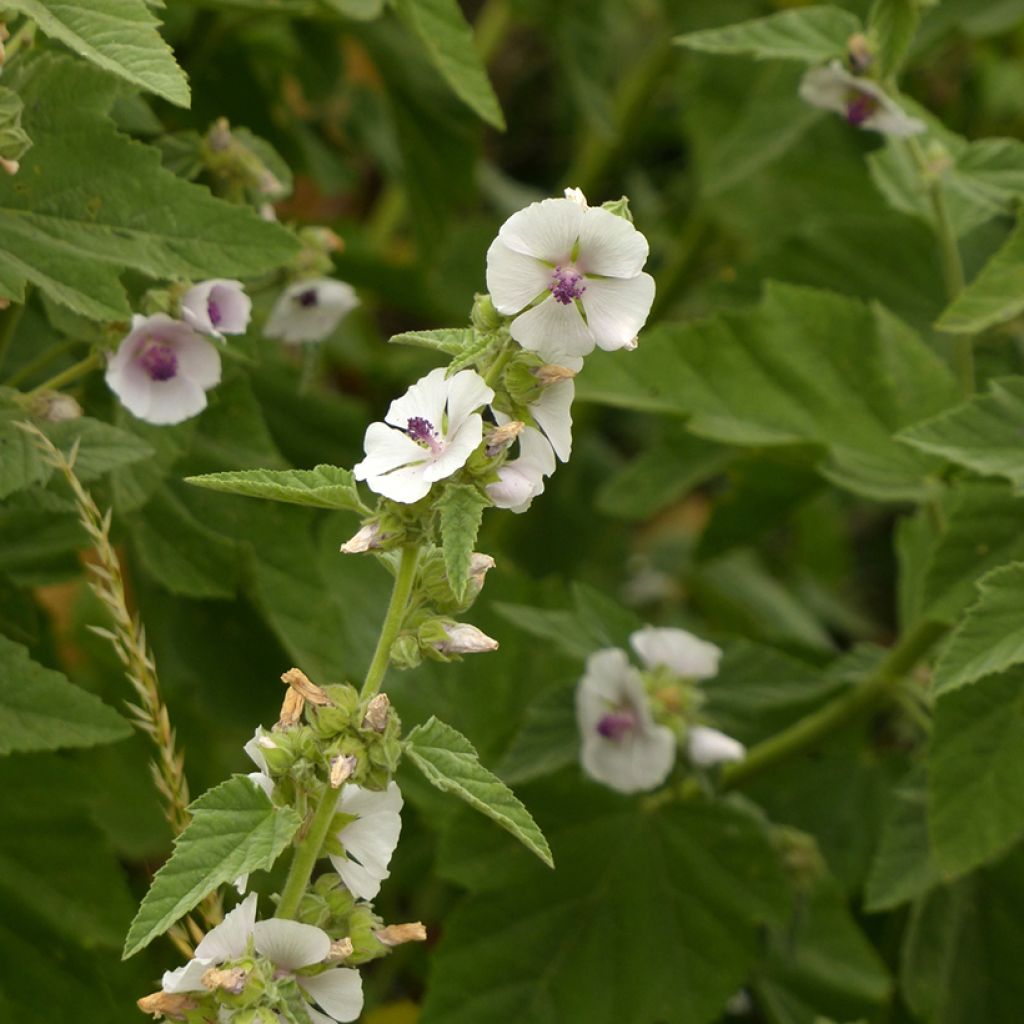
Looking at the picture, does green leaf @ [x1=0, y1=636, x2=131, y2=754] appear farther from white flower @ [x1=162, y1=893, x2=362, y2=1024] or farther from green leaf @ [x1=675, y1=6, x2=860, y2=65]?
green leaf @ [x1=675, y1=6, x2=860, y2=65]

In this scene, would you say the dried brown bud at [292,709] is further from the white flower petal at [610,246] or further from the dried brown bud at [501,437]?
the white flower petal at [610,246]

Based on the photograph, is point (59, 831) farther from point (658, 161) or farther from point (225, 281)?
point (658, 161)

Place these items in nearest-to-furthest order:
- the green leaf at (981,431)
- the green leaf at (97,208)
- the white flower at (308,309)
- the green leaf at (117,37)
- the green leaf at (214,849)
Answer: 1. the green leaf at (214,849)
2. the green leaf at (117,37)
3. the green leaf at (97,208)
4. the green leaf at (981,431)
5. the white flower at (308,309)

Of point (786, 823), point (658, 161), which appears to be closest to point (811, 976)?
point (786, 823)

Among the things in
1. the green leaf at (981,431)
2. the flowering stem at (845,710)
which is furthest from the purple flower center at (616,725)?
the green leaf at (981,431)

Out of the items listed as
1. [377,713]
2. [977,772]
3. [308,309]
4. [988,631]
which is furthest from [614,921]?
[377,713]
